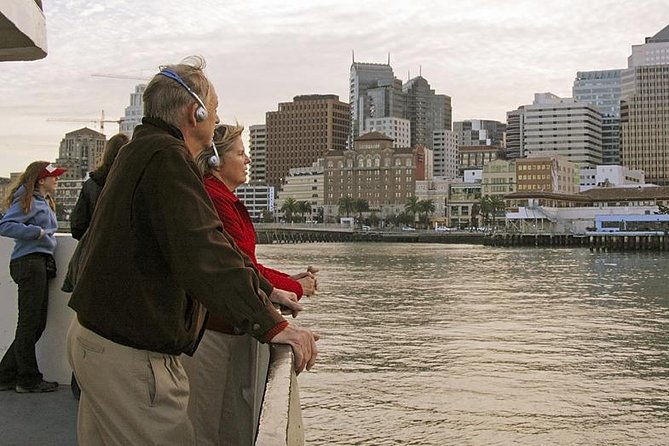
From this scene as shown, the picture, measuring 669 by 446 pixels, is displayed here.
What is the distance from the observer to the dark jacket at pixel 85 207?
16.0ft

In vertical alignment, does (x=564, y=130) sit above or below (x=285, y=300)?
above

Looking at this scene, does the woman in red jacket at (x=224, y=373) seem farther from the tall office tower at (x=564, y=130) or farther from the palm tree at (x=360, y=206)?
the tall office tower at (x=564, y=130)

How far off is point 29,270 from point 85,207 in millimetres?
1039

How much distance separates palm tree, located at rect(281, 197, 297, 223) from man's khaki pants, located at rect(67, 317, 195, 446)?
568 ft

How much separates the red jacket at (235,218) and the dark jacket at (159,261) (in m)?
0.78

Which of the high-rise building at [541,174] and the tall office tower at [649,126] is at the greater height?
the tall office tower at [649,126]

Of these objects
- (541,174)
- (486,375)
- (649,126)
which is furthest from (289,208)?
(486,375)

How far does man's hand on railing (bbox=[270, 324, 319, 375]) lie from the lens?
8.34ft

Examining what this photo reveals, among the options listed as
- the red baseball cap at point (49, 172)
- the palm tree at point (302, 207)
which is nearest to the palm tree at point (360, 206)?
the palm tree at point (302, 207)

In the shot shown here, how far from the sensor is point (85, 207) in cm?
495

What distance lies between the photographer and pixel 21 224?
18.1 feet

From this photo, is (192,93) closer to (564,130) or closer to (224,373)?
(224,373)

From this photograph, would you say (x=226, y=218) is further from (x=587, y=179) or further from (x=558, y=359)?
(x=587, y=179)

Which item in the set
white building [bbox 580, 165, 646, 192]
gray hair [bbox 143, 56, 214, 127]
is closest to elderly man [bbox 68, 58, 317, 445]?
gray hair [bbox 143, 56, 214, 127]
